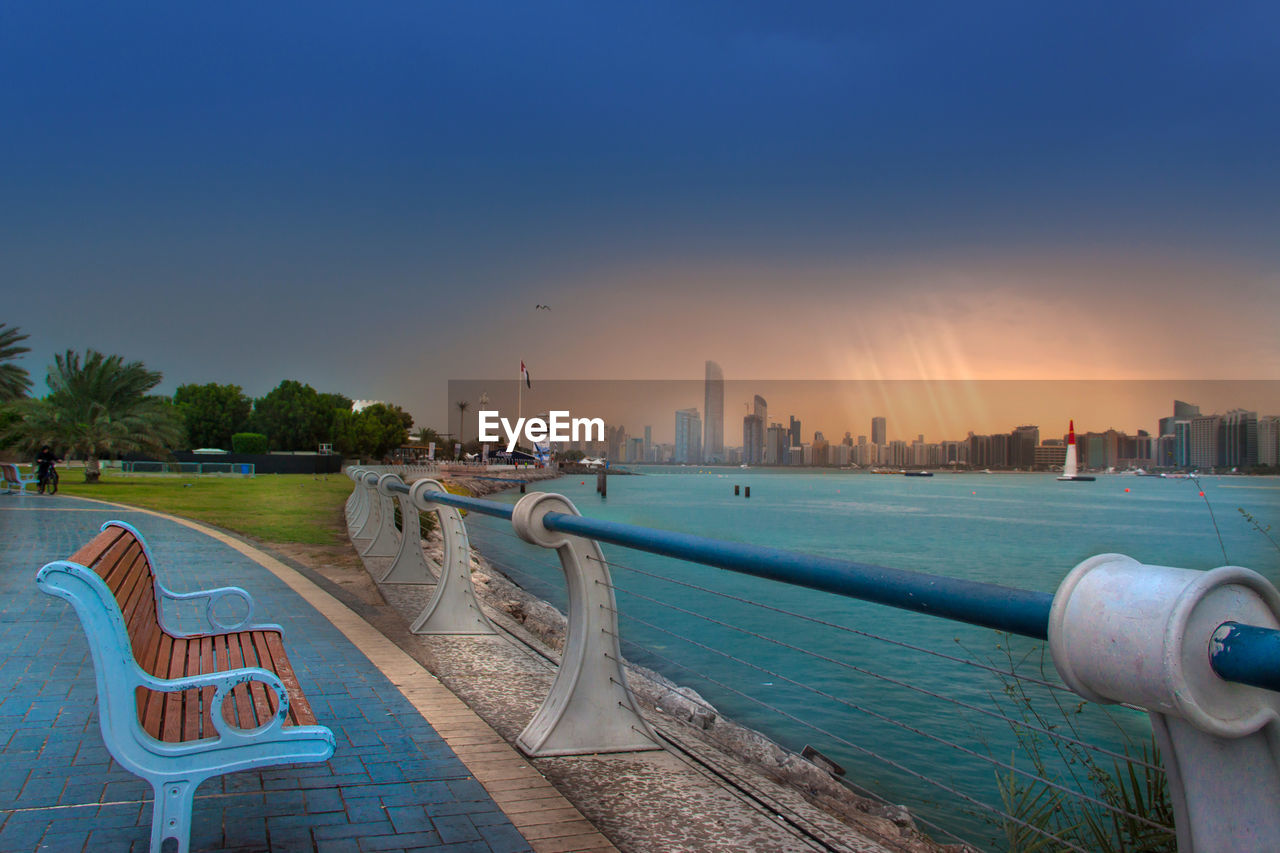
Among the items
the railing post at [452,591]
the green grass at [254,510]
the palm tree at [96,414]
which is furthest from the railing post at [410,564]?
the palm tree at [96,414]

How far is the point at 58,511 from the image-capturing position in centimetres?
1952

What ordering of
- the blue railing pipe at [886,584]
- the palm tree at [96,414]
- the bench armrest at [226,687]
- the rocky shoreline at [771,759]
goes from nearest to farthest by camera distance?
the blue railing pipe at [886,584]
the bench armrest at [226,687]
the rocky shoreline at [771,759]
the palm tree at [96,414]

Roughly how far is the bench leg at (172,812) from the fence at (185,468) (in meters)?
47.6

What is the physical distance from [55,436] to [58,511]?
2083 centimetres

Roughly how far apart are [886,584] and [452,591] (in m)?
5.18

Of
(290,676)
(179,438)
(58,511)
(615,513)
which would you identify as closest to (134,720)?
(290,676)

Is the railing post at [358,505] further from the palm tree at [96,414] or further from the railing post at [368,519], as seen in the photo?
the palm tree at [96,414]

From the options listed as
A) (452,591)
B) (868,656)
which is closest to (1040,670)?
(452,591)

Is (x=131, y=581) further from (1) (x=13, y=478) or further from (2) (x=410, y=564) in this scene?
(1) (x=13, y=478)

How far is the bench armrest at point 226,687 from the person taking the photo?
283cm

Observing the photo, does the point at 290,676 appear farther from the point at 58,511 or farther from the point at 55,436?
the point at 55,436

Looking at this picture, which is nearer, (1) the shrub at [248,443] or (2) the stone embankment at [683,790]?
(2) the stone embankment at [683,790]

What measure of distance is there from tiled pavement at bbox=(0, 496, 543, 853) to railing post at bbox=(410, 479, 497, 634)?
685 mm

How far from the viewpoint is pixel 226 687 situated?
113 inches
